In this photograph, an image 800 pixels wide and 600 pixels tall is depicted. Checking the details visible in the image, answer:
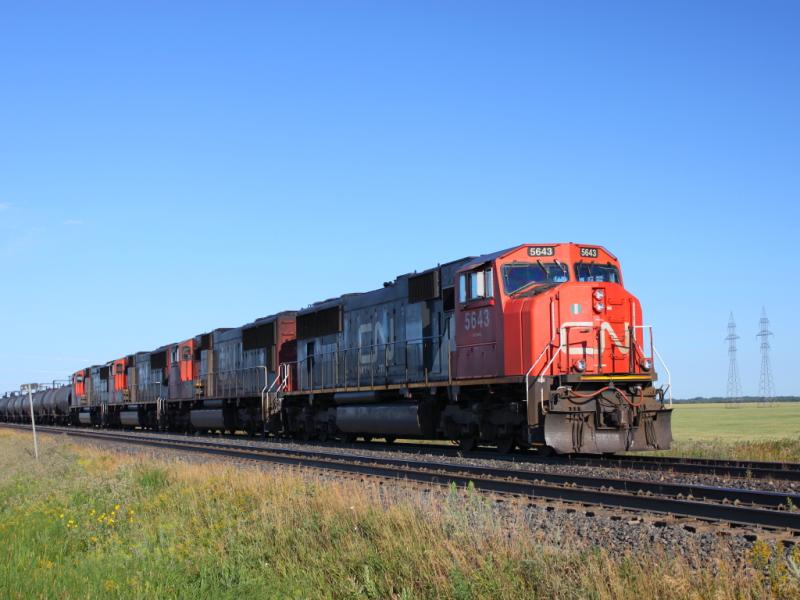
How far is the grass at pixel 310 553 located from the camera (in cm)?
552

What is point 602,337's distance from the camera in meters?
15.4

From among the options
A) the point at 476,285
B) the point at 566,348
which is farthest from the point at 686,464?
the point at 476,285

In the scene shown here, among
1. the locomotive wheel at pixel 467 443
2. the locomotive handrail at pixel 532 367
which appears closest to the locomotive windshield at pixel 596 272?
the locomotive handrail at pixel 532 367

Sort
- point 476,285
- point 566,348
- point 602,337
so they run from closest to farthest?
Result: point 566,348, point 602,337, point 476,285

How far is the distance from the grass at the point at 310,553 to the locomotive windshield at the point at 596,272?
6.71m

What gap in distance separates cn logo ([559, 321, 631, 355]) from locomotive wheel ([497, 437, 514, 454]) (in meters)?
2.35

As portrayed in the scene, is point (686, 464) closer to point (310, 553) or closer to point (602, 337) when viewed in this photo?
point (602, 337)

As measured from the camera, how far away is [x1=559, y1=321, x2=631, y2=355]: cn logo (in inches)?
595

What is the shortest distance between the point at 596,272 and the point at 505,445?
12.4 ft

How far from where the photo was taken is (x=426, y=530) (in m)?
7.18

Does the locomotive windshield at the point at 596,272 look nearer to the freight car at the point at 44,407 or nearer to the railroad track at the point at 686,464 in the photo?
the railroad track at the point at 686,464

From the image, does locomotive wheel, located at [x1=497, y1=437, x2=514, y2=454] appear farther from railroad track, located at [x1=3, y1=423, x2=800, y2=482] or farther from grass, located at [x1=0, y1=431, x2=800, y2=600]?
grass, located at [x1=0, y1=431, x2=800, y2=600]

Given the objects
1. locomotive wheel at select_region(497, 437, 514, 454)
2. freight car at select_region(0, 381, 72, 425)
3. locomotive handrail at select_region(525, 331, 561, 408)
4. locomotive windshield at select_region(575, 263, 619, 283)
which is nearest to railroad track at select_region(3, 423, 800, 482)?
locomotive wheel at select_region(497, 437, 514, 454)

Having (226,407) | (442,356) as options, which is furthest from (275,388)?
(442,356)
